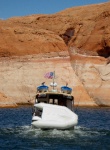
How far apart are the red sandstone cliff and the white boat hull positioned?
2139 inches

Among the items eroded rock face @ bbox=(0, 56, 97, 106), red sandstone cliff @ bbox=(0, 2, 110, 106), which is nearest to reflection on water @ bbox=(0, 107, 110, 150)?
eroded rock face @ bbox=(0, 56, 97, 106)

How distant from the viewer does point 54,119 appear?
46000 millimetres

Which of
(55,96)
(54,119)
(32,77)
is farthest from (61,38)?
(54,119)

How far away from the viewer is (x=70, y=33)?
134m

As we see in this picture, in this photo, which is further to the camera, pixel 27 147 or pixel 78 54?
pixel 78 54

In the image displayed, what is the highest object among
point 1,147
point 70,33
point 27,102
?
point 70,33

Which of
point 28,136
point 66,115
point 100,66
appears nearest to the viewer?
point 28,136

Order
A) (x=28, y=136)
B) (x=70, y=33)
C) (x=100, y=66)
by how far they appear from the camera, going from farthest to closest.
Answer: (x=70, y=33), (x=100, y=66), (x=28, y=136)

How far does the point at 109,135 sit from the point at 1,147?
39.5 feet

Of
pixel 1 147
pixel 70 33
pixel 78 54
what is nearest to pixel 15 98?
pixel 78 54

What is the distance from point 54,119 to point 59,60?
63.2 metres

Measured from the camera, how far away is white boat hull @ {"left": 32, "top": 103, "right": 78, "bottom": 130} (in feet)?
151

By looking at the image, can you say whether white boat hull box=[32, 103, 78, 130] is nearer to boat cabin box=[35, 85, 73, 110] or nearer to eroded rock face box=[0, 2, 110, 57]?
boat cabin box=[35, 85, 73, 110]

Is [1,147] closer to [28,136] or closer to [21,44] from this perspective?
[28,136]
